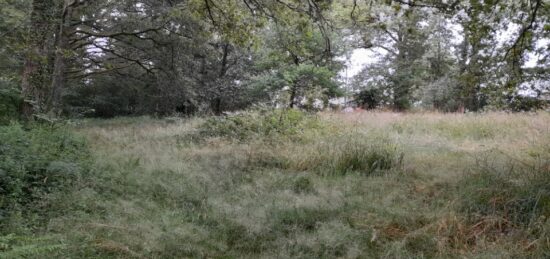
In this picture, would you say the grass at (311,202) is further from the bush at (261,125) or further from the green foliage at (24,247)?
the bush at (261,125)

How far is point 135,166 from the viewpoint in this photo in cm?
662

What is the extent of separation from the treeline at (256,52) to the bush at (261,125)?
43.7 inches

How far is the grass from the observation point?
12.4 feet

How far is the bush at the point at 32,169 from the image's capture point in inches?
170

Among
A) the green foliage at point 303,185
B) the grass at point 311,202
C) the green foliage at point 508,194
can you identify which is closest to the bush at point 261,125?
the grass at point 311,202

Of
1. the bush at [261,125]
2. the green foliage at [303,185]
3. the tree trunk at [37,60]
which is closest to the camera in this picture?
the green foliage at [303,185]

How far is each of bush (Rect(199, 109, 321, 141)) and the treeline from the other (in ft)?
3.64

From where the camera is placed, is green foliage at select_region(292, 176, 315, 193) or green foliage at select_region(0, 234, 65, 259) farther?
green foliage at select_region(292, 176, 315, 193)

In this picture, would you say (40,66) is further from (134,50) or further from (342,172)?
(342,172)

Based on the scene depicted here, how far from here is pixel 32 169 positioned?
502cm

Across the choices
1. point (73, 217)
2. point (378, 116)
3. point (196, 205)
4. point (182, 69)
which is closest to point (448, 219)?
point (196, 205)

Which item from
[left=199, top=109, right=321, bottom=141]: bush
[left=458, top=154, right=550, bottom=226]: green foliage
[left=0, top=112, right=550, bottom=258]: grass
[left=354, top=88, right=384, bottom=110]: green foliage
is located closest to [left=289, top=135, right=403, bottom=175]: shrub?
[left=0, top=112, right=550, bottom=258]: grass

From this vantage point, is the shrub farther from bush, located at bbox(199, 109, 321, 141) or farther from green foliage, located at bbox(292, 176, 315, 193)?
bush, located at bbox(199, 109, 321, 141)

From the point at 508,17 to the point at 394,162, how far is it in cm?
296
